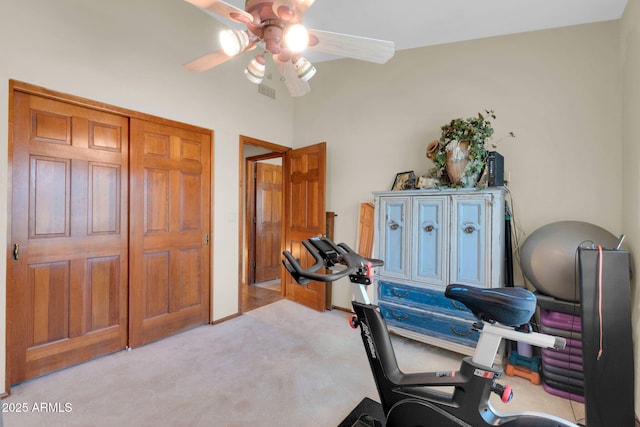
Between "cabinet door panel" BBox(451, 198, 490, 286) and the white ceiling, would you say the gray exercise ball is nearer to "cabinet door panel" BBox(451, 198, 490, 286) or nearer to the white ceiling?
"cabinet door panel" BBox(451, 198, 490, 286)

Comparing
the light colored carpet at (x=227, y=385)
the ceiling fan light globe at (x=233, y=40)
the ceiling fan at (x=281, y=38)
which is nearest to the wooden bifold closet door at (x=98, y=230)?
the light colored carpet at (x=227, y=385)

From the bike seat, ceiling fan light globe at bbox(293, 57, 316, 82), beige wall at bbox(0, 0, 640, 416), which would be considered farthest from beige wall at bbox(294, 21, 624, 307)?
the bike seat

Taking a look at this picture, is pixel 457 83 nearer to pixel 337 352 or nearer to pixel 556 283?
pixel 556 283

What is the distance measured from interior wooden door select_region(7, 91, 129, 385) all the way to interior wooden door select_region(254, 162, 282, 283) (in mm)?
2658

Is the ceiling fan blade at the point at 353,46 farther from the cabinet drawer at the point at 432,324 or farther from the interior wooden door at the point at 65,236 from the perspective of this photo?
the cabinet drawer at the point at 432,324

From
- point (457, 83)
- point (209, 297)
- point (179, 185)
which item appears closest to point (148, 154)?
point (179, 185)

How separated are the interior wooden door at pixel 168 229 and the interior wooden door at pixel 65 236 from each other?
0.11 metres

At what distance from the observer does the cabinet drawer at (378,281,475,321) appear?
8.48ft

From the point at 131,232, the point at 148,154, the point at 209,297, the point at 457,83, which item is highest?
the point at 457,83

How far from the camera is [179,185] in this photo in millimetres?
3162

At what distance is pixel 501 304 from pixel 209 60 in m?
2.25

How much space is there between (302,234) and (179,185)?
1.67 meters

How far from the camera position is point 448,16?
8.82 feet

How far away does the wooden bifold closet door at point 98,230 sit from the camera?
2242 millimetres
